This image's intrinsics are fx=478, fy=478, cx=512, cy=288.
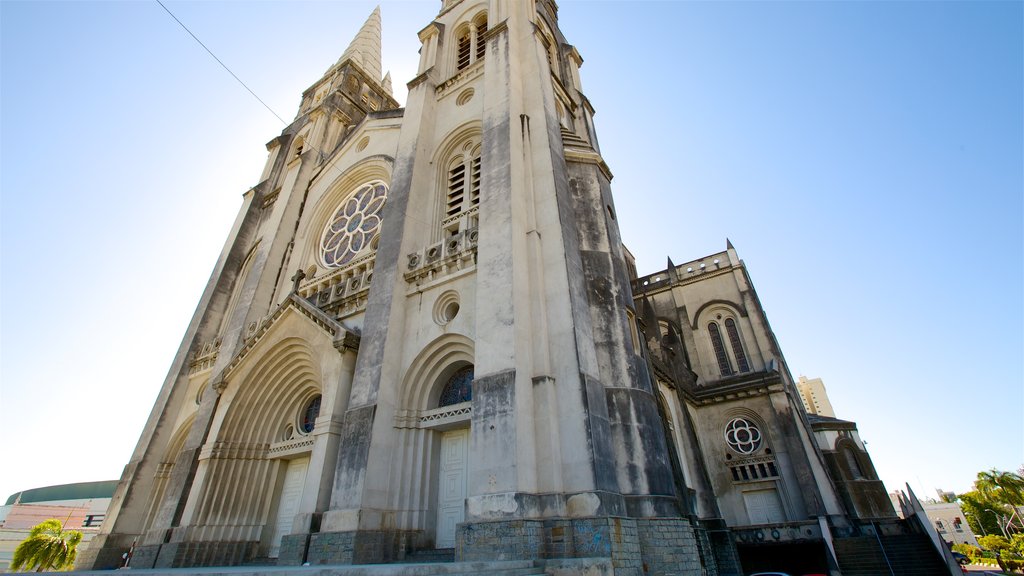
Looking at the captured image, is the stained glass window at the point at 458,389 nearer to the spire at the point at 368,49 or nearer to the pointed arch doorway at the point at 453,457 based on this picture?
the pointed arch doorway at the point at 453,457

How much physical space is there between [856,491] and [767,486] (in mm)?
3548

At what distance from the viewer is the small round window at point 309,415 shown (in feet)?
42.3

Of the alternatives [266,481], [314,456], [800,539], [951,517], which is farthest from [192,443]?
[951,517]

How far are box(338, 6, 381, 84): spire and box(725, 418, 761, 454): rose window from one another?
2852 cm

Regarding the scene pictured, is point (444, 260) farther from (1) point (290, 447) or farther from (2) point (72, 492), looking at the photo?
(2) point (72, 492)

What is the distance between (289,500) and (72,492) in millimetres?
62366

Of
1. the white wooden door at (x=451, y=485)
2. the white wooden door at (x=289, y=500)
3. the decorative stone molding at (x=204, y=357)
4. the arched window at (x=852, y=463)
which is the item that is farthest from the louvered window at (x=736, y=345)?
the decorative stone molding at (x=204, y=357)

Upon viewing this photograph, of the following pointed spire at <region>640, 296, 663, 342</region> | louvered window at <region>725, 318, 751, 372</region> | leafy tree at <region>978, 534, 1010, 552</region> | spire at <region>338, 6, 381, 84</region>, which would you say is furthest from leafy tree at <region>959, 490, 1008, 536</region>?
spire at <region>338, 6, 381, 84</region>

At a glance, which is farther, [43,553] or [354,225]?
[43,553]

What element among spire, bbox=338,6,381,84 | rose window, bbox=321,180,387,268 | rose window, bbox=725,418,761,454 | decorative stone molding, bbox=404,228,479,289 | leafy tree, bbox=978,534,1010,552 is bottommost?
leafy tree, bbox=978,534,1010,552

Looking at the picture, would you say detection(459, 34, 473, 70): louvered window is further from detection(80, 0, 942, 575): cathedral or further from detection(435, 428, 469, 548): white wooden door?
detection(435, 428, 469, 548): white wooden door

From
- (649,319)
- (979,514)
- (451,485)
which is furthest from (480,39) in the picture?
(979,514)

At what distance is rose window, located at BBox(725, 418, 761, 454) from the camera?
1691 cm

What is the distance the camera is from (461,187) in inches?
583
